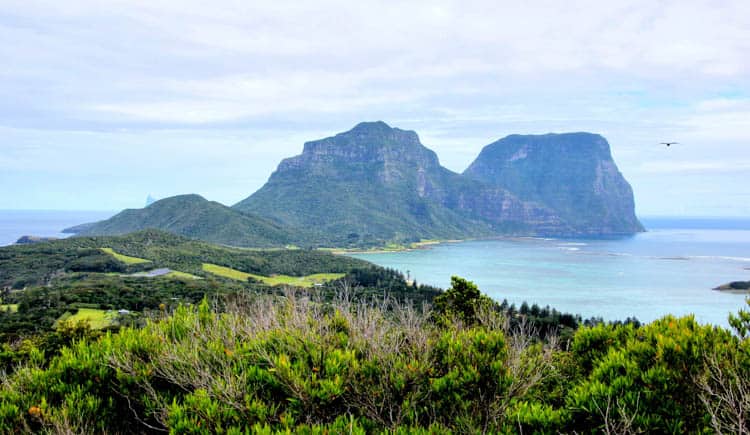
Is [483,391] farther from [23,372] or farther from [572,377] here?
[23,372]

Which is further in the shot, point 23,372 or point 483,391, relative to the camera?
point 23,372

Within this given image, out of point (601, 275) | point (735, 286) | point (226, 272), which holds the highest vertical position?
point (226, 272)

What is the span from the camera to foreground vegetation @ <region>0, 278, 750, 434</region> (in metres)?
4.88

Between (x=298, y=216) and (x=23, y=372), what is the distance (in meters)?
195

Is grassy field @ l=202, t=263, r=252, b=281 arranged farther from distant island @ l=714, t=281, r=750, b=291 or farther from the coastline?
distant island @ l=714, t=281, r=750, b=291

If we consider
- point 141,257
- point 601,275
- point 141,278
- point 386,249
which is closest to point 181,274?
point 141,278

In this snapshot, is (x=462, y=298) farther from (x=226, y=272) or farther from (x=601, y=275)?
(x=601, y=275)

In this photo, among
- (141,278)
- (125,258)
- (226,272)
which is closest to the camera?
(141,278)

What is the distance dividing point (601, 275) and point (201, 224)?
4540 inches

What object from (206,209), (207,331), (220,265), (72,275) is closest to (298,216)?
(206,209)

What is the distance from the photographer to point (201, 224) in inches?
6009

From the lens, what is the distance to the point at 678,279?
289ft

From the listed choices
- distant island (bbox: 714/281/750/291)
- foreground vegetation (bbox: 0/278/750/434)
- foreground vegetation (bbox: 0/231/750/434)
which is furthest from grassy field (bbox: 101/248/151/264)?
distant island (bbox: 714/281/750/291)

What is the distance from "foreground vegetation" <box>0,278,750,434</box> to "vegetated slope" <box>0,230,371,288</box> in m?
72.7
